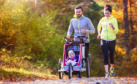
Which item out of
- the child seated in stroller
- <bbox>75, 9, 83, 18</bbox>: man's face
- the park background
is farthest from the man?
the park background

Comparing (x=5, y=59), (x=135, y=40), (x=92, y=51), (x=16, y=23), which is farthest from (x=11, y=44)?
(x=92, y=51)

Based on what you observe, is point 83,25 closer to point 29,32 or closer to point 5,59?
point 5,59

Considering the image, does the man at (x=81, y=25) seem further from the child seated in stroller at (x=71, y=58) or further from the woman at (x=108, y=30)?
the child seated in stroller at (x=71, y=58)

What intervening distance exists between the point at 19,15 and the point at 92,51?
43.5 feet

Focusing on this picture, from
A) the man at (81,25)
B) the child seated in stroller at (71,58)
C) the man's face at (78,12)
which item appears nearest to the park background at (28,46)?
the child seated in stroller at (71,58)

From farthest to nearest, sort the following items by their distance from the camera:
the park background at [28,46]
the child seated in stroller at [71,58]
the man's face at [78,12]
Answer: the park background at [28,46] < the man's face at [78,12] < the child seated in stroller at [71,58]

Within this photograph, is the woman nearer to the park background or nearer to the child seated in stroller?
the child seated in stroller

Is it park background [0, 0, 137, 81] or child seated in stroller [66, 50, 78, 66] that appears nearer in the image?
child seated in stroller [66, 50, 78, 66]

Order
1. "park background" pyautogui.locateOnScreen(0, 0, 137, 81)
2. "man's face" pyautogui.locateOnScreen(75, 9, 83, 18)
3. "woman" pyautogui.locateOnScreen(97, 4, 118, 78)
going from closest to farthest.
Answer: "man's face" pyautogui.locateOnScreen(75, 9, 83, 18) → "woman" pyautogui.locateOnScreen(97, 4, 118, 78) → "park background" pyautogui.locateOnScreen(0, 0, 137, 81)

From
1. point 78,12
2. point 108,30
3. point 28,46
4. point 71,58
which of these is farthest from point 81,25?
point 28,46

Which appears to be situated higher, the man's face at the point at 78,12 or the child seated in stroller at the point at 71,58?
the man's face at the point at 78,12

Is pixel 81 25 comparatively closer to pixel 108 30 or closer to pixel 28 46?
pixel 108 30

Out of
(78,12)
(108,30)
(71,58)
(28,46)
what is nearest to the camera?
(71,58)

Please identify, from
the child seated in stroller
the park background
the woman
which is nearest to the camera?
the child seated in stroller
